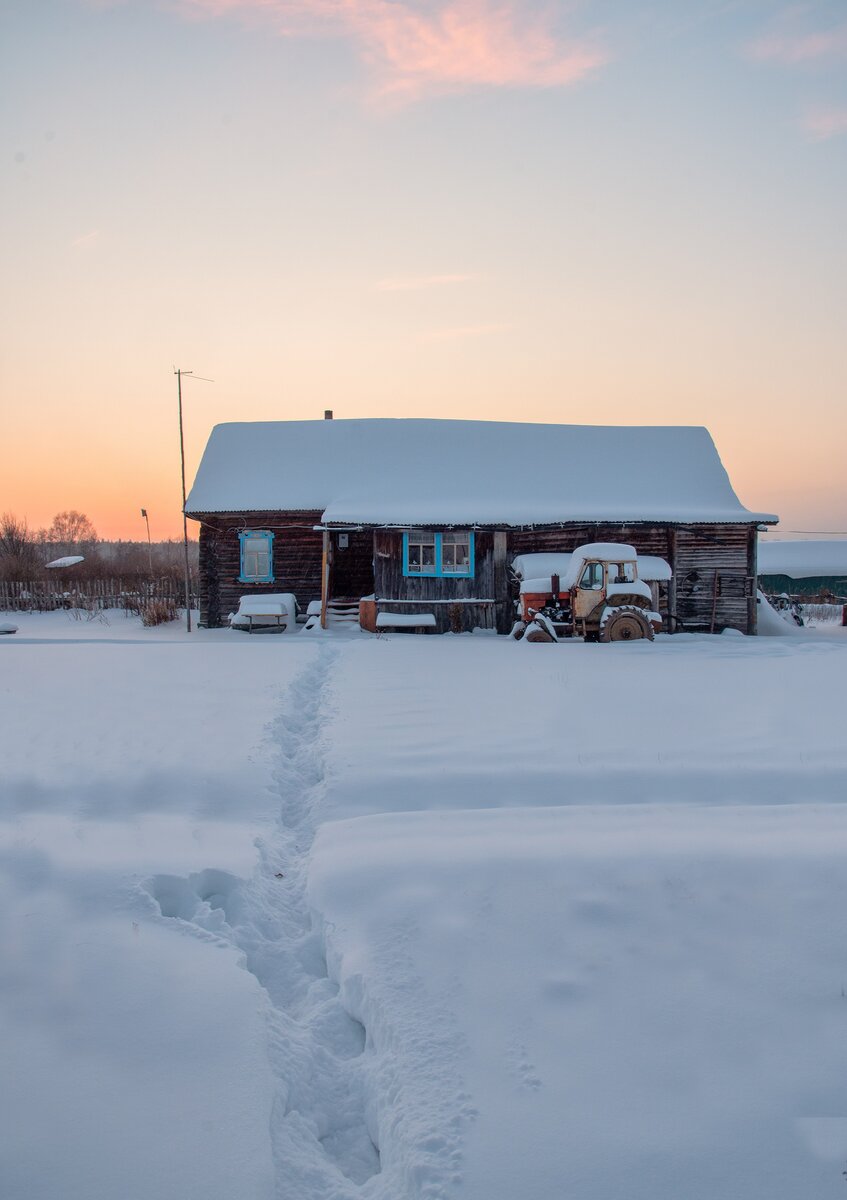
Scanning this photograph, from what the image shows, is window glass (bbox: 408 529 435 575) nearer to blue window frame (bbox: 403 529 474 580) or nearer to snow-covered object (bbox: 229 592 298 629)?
blue window frame (bbox: 403 529 474 580)

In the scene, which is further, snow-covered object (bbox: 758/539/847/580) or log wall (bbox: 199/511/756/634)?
snow-covered object (bbox: 758/539/847/580)

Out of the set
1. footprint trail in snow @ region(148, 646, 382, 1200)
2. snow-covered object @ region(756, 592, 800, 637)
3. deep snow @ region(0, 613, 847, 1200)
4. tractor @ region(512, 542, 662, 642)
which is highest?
tractor @ region(512, 542, 662, 642)

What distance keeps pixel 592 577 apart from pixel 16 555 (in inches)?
1193

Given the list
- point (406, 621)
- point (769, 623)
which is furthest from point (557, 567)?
point (769, 623)

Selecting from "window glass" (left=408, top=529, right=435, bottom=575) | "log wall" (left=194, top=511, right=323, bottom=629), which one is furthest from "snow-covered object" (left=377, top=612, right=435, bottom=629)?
"log wall" (left=194, top=511, right=323, bottom=629)

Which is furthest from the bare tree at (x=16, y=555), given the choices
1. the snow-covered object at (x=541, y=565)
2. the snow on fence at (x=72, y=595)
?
the snow-covered object at (x=541, y=565)

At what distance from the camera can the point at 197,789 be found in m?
5.81

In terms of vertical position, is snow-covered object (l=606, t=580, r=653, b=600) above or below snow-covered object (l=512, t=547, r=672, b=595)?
below

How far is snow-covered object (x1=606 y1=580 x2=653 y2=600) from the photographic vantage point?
14656mm

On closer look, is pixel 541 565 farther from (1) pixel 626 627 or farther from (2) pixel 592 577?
(1) pixel 626 627

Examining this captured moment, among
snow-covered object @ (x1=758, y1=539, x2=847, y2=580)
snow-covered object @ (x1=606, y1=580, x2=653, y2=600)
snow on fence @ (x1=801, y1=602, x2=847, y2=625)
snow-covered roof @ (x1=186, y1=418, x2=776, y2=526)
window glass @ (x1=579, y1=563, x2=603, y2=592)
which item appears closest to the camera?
snow-covered object @ (x1=606, y1=580, x2=653, y2=600)

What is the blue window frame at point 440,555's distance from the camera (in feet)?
59.1

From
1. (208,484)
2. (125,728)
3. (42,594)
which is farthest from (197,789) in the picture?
(42,594)

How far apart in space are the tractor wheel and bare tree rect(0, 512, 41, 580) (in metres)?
26.9
